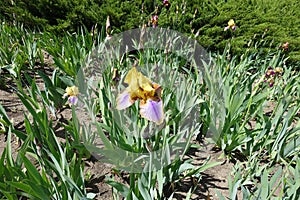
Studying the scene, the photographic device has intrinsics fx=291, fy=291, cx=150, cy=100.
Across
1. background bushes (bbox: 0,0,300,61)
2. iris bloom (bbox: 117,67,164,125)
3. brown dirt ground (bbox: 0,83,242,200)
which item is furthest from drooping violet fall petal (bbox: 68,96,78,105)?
background bushes (bbox: 0,0,300,61)

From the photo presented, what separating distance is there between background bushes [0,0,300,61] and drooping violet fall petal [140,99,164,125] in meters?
2.27

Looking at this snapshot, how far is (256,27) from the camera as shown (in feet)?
12.1

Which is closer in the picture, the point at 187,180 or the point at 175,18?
the point at 187,180

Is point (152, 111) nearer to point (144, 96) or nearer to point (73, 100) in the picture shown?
point (144, 96)

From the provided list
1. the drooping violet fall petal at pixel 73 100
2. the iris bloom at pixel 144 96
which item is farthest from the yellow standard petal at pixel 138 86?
the drooping violet fall petal at pixel 73 100

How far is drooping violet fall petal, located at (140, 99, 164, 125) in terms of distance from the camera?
3.97 ft

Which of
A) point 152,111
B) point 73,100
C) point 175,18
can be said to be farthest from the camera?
point 175,18

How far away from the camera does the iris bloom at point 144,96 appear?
47.9 inches

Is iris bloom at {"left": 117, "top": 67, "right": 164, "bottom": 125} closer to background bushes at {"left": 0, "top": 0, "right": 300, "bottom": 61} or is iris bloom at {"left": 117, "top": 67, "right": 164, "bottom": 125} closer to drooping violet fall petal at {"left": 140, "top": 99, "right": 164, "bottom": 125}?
drooping violet fall petal at {"left": 140, "top": 99, "right": 164, "bottom": 125}

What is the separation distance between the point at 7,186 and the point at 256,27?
11.0 ft

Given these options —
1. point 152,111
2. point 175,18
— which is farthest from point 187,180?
point 175,18

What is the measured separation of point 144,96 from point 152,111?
84 millimetres

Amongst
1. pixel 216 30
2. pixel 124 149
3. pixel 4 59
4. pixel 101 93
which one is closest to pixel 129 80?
pixel 124 149

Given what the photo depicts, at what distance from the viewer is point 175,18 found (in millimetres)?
3451
